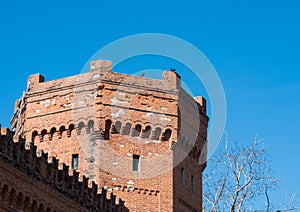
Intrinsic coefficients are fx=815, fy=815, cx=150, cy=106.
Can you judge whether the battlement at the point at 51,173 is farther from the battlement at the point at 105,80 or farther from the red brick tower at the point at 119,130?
the battlement at the point at 105,80

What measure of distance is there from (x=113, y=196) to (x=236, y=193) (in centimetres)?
671

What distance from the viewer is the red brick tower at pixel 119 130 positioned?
31891mm

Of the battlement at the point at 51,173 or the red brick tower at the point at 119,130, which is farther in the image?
the red brick tower at the point at 119,130

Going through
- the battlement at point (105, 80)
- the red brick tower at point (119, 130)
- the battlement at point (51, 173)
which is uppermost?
the battlement at point (105, 80)

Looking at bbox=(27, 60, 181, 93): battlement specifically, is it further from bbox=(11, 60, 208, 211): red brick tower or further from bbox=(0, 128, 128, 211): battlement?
bbox=(0, 128, 128, 211): battlement

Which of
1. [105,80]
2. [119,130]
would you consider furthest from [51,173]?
[105,80]

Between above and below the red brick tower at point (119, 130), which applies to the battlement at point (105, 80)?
above

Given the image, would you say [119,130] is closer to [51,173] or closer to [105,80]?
[105,80]

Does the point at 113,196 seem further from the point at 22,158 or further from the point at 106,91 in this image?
the point at 22,158

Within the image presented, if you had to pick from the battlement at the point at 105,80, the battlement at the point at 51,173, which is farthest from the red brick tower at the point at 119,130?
the battlement at the point at 51,173

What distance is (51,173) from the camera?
997 inches

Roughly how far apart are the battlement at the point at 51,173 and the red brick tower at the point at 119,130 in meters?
2.06

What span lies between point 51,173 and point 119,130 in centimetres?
731

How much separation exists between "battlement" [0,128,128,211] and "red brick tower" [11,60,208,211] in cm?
206
